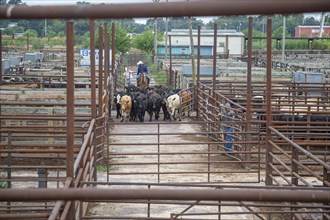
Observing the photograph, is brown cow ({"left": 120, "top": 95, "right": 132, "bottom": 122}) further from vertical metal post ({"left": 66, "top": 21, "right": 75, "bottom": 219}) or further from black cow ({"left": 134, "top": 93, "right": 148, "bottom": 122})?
vertical metal post ({"left": 66, "top": 21, "right": 75, "bottom": 219})

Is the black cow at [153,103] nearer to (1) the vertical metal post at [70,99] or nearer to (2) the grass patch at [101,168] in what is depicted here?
(2) the grass patch at [101,168]

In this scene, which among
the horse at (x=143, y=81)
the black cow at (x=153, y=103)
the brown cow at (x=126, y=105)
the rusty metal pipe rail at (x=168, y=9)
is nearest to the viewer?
the rusty metal pipe rail at (x=168, y=9)

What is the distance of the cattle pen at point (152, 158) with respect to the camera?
2.67 meters

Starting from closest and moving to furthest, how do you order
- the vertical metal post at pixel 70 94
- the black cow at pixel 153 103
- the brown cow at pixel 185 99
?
1. the vertical metal post at pixel 70 94
2. the black cow at pixel 153 103
3. the brown cow at pixel 185 99

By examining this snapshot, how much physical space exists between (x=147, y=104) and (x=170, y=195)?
18.6 m

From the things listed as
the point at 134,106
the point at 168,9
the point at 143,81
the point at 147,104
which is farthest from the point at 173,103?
the point at 168,9

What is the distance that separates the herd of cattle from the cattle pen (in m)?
0.74

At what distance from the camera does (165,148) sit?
16.5 meters

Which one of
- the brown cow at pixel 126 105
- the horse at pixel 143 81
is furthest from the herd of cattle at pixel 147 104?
the horse at pixel 143 81

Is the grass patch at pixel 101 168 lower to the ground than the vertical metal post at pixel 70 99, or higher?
lower

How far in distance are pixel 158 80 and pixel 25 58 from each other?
378 inches

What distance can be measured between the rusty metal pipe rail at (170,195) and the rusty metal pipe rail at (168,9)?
0.69 meters

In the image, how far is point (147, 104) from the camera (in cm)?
2128

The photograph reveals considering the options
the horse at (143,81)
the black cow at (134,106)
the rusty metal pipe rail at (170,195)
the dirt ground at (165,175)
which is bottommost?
the dirt ground at (165,175)
